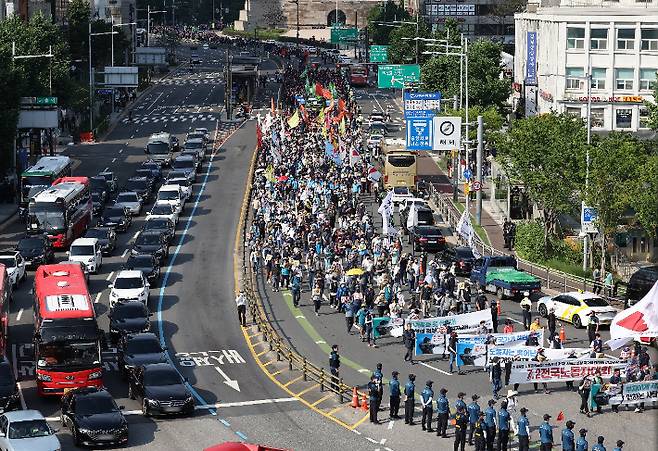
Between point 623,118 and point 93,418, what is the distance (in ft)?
206

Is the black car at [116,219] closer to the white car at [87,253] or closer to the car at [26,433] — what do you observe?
the white car at [87,253]

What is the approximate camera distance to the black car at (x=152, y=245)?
71.7m

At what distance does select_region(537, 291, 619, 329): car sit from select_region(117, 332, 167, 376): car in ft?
55.6

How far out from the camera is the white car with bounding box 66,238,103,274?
229 ft

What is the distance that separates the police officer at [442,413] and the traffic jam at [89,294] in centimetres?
841

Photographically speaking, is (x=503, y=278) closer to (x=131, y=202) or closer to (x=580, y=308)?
(x=580, y=308)

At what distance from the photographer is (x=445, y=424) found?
147ft

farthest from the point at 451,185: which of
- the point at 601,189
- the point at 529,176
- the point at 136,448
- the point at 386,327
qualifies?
the point at 136,448

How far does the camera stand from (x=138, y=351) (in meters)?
51.6

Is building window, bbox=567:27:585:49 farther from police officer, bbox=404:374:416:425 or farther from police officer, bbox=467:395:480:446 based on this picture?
police officer, bbox=467:395:480:446

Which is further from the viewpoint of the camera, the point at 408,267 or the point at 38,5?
the point at 38,5

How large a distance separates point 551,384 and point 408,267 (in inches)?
674

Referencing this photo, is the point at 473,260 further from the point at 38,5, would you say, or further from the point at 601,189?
the point at 38,5

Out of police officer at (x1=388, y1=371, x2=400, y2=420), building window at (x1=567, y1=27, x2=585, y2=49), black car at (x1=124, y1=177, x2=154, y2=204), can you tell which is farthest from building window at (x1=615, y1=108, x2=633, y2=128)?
police officer at (x1=388, y1=371, x2=400, y2=420)
